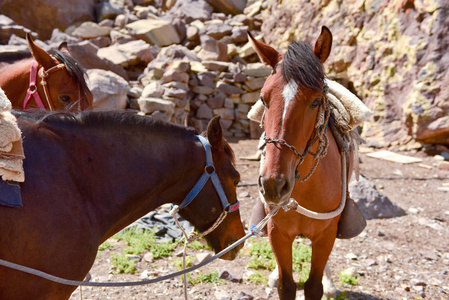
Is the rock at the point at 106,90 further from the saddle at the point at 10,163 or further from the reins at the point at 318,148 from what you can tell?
the saddle at the point at 10,163

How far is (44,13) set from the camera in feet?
49.3

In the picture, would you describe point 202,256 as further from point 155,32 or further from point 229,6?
point 229,6

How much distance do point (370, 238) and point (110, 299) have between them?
3.35 m

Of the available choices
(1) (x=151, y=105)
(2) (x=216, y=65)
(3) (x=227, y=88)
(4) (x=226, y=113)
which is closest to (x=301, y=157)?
(1) (x=151, y=105)

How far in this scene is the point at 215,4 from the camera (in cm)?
1702

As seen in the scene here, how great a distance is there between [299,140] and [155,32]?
13.2m

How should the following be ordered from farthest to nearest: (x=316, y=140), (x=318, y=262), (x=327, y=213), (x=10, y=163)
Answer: (x=318, y=262) → (x=327, y=213) → (x=316, y=140) → (x=10, y=163)

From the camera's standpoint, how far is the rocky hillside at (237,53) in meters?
9.06

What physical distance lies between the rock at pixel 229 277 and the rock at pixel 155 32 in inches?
466

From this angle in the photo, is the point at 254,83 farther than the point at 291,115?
Yes

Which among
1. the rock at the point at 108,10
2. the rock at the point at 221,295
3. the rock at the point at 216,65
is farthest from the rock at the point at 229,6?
the rock at the point at 221,295

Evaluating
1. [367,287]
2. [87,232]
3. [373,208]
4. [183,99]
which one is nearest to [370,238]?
[373,208]

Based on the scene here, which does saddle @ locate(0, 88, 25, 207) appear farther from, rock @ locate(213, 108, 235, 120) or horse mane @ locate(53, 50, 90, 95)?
rock @ locate(213, 108, 235, 120)

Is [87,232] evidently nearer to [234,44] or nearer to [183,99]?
[183,99]
